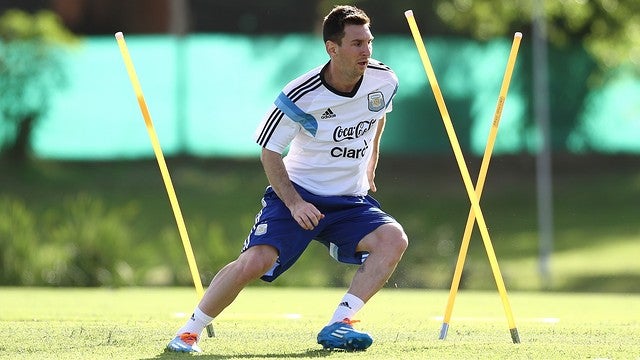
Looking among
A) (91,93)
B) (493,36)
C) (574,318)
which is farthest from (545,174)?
(91,93)

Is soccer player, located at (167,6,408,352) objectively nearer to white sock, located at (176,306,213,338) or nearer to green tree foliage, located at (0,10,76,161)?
white sock, located at (176,306,213,338)

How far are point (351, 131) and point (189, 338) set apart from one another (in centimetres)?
131

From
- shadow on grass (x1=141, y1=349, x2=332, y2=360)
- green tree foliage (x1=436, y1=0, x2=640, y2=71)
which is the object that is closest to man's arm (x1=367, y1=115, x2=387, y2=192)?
shadow on grass (x1=141, y1=349, x2=332, y2=360)

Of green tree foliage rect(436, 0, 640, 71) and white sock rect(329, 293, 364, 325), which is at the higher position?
green tree foliage rect(436, 0, 640, 71)

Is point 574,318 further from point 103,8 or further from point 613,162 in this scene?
point 103,8

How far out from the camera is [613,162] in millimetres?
20297

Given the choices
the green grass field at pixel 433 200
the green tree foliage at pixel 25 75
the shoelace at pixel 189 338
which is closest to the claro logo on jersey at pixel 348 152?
the shoelace at pixel 189 338

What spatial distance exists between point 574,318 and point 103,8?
14954 mm

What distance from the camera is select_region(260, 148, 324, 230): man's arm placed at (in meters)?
7.32

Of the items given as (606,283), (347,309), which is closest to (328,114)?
(347,309)

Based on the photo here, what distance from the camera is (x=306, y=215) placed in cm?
729

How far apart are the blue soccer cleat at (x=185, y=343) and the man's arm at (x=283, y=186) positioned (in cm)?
75

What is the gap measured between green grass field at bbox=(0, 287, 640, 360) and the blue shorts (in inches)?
18.4

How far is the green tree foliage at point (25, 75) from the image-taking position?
1969cm
